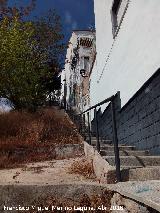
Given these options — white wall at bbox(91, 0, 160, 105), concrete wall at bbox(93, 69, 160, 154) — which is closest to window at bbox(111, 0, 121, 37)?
white wall at bbox(91, 0, 160, 105)

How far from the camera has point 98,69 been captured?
50.4 ft

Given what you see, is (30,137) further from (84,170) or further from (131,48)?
(84,170)

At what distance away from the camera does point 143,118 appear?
327 inches

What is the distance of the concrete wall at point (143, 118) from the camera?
7.28m

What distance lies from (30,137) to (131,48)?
446 cm

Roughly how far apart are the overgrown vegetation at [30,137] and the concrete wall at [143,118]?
6.81 feet

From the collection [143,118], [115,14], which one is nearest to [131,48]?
[143,118]

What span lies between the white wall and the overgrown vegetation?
2.23m

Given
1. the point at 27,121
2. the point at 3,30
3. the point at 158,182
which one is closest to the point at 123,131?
the point at 27,121

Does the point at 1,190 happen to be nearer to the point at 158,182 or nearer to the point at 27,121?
the point at 158,182

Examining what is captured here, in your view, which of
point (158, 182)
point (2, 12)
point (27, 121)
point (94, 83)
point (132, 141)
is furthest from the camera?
point (2, 12)

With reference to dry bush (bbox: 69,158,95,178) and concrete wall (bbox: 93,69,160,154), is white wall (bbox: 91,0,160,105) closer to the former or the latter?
concrete wall (bbox: 93,69,160,154)

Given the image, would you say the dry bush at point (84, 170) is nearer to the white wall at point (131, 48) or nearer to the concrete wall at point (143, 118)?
the concrete wall at point (143, 118)

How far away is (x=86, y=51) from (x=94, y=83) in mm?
15180
